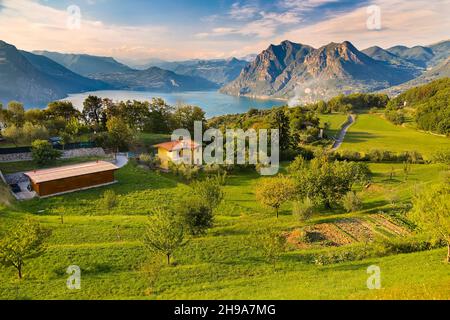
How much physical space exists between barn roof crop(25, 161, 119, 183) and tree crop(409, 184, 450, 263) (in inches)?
1037

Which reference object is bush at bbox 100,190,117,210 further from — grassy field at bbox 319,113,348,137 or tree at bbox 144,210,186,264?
grassy field at bbox 319,113,348,137

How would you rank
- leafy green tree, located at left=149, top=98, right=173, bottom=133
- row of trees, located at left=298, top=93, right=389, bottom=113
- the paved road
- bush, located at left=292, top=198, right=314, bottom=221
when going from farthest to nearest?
row of trees, located at left=298, top=93, right=389, bottom=113 → leafy green tree, located at left=149, top=98, right=173, bottom=133 → the paved road → bush, located at left=292, top=198, right=314, bottom=221

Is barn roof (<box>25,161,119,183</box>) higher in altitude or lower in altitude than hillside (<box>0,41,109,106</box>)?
lower

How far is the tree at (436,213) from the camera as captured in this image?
14.1 metres

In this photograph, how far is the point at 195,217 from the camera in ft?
63.2

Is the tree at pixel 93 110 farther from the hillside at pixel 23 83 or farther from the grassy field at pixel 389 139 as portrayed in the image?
the hillside at pixel 23 83

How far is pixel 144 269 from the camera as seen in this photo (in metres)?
14.4

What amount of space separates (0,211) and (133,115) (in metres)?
37.1

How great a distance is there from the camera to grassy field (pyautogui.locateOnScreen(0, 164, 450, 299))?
464 inches

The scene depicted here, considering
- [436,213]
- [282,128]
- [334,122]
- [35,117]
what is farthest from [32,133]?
[334,122]

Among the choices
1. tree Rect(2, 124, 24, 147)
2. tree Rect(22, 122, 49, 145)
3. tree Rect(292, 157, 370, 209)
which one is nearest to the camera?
tree Rect(292, 157, 370, 209)

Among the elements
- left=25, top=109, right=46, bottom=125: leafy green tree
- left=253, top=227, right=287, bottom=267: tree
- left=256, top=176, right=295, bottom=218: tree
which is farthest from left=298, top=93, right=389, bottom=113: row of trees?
left=253, top=227, right=287, bottom=267: tree
